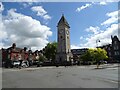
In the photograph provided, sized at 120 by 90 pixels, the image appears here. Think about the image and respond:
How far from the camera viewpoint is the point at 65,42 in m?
109

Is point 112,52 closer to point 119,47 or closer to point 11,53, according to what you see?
point 119,47

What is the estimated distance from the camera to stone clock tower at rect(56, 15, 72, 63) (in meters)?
108

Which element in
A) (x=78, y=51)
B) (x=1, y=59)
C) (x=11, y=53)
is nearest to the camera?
(x=1, y=59)

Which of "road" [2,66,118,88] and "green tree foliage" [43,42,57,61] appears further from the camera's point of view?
"green tree foliage" [43,42,57,61]

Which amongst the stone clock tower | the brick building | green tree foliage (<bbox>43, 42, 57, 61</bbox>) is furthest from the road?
the brick building

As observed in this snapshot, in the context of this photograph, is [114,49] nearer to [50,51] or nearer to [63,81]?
[50,51]

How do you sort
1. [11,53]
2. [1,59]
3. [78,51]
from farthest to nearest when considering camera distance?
[78,51], [11,53], [1,59]

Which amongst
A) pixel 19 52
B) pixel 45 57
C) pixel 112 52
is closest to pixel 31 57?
pixel 45 57

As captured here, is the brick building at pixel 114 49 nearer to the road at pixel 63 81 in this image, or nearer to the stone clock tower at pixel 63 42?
the stone clock tower at pixel 63 42

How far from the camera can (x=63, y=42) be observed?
109m

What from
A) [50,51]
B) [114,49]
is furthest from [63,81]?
[114,49]

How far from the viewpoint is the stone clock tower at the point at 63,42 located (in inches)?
4232

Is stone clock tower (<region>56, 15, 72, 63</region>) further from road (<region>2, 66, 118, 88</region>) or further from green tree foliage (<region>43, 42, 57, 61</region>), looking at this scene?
road (<region>2, 66, 118, 88</region>)

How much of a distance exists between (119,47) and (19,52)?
51.3 m
